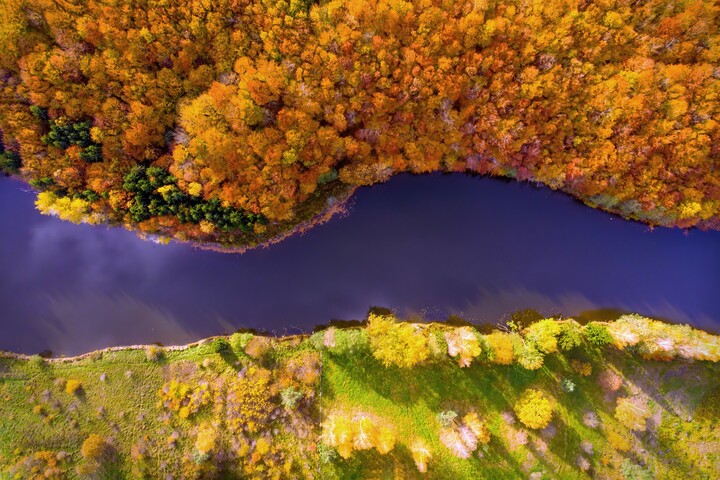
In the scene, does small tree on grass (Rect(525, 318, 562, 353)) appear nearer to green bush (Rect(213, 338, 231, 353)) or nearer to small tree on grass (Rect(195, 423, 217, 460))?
green bush (Rect(213, 338, 231, 353))

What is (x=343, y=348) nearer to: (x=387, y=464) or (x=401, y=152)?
(x=387, y=464)

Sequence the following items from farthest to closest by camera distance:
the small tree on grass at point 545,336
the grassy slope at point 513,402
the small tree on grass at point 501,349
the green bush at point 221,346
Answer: the green bush at point 221,346, the grassy slope at point 513,402, the small tree on grass at point 501,349, the small tree on grass at point 545,336

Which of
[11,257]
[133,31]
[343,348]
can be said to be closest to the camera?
[133,31]

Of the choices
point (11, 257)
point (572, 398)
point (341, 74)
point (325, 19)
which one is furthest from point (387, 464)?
point (11, 257)

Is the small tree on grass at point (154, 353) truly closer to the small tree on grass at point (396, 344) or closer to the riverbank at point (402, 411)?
the riverbank at point (402, 411)

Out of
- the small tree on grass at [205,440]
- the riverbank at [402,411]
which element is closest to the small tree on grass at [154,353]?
the riverbank at [402,411]

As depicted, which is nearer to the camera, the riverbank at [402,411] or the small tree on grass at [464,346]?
the small tree on grass at [464,346]

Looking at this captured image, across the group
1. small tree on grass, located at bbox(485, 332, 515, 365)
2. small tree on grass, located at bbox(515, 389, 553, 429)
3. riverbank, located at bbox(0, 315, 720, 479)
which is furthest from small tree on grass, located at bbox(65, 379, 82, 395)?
small tree on grass, located at bbox(515, 389, 553, 429)
